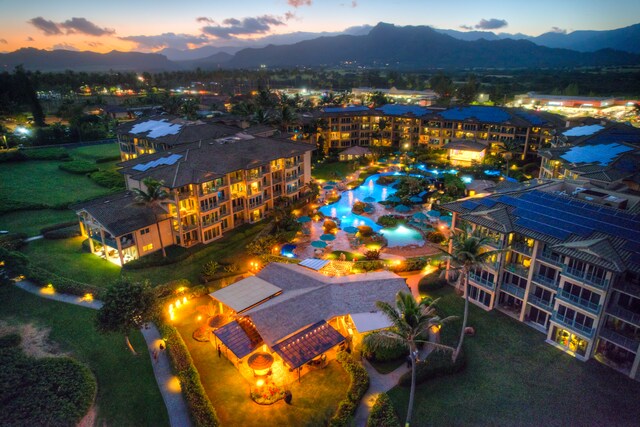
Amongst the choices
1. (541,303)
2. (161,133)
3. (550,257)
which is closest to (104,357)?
(541,303)

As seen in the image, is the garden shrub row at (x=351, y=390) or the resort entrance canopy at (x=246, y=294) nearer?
the garden shrub row at (x=351, y=390)

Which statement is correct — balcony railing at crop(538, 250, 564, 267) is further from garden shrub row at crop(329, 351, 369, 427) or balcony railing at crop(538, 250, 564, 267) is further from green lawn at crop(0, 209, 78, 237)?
green lawn at crop(0, 209, 78, 237)

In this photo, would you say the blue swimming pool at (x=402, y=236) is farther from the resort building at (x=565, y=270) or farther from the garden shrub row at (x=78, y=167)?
the garden shrub row at (x=78, y=167)

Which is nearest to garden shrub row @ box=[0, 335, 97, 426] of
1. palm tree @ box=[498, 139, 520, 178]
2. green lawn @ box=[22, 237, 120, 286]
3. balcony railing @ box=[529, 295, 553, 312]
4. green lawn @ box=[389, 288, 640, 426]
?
green lawn @ box=[22, 237, 120, 286]

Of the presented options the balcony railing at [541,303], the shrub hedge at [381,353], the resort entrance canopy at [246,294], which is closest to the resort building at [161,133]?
the resort entrance canopy at [246,294]

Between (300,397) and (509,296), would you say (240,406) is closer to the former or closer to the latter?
(300,397)
